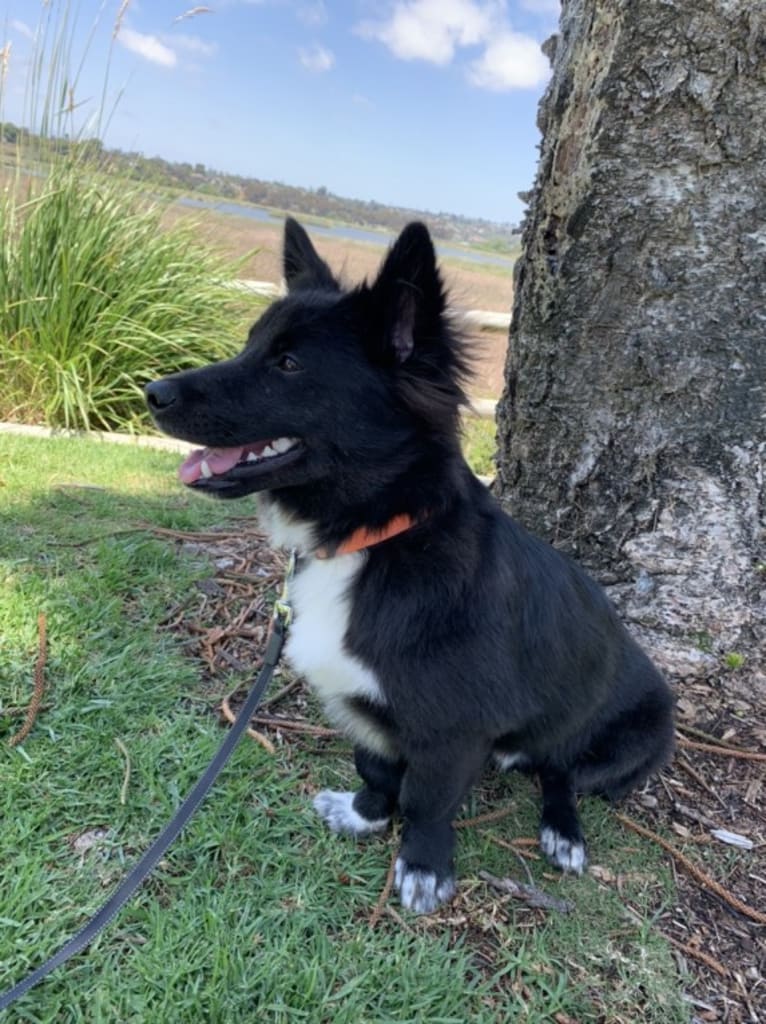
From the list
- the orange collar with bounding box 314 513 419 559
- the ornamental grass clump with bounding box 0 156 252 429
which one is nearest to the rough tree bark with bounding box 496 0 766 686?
the orange collar with bounding box 314 513 419 559

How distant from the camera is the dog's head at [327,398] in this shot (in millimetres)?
1904

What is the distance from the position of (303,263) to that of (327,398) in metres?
0.75

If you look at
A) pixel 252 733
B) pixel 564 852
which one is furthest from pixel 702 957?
pixel 252 733

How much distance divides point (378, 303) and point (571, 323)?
0.96 meters

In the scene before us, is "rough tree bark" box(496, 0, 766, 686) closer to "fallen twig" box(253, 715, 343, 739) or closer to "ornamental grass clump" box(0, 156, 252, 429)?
"fallen twig" box(253, 715, 343, 739)

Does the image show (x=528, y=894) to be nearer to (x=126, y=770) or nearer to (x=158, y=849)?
(x=158, y=849)

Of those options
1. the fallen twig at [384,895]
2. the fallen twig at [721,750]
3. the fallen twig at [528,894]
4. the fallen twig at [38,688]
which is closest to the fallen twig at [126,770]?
the fallen twig at [38,688]

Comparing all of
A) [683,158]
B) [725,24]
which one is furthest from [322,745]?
[725,24]

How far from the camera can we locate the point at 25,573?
3.20 metres

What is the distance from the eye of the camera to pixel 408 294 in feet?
6.13

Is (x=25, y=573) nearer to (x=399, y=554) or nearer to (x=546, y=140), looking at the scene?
(x=399, y=554)

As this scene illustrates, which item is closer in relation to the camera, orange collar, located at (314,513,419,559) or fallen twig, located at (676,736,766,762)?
orange collar, located at (314,513,419,559)

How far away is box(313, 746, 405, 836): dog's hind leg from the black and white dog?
0.24 ft

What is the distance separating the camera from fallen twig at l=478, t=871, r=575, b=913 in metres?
2.01
